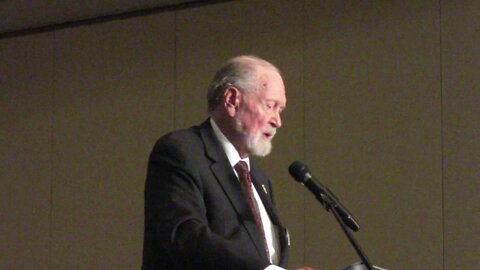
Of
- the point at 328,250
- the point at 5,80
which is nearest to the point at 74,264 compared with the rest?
the point at 5,80

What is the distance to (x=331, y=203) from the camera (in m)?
2.65

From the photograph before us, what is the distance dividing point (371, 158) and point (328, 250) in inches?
25.9

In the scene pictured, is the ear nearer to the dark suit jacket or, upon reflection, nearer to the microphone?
the dark suit jacket

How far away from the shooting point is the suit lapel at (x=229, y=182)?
9.07ft

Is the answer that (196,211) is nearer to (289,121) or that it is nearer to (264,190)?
(264,190)

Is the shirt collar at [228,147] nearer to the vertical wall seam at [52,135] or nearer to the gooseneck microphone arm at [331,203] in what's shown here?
the gooseneck microphone arm at [331,203]

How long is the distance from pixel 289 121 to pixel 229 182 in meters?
3.26

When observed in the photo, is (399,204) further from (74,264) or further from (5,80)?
(5,80)

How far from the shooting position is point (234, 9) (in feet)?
21.1

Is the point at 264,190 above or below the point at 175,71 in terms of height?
below

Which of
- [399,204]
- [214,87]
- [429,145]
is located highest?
[214,87]

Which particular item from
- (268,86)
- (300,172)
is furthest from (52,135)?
(300,172)

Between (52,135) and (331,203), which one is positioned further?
(52,135)

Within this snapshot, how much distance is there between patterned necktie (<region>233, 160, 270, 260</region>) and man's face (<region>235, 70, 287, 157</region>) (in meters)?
0.06
